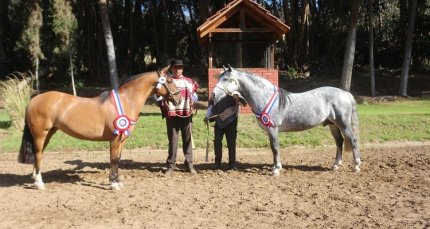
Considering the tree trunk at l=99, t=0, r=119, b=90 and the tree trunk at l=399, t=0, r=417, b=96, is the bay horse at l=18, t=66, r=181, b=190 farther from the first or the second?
→ the tree trunk at l=399, t=0, r=417, b=96

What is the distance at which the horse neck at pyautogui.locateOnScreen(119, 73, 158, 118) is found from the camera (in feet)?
23.7

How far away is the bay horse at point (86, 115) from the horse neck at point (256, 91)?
153 cm

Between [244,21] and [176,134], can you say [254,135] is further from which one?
[244,21]

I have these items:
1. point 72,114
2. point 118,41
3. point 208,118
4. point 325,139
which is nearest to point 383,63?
point 118,41

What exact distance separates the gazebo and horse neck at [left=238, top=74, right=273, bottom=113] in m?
5.33

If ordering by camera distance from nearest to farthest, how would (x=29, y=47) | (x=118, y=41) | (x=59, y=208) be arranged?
(x=59, y=208), (x=29, y=47), (x=118, y=41)

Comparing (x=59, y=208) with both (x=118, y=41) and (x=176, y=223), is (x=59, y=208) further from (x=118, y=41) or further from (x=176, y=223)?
(x=118, y=41)

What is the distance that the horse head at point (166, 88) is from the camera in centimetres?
730

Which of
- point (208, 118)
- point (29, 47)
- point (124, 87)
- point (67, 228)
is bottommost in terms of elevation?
point (67, 228)

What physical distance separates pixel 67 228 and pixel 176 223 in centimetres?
130

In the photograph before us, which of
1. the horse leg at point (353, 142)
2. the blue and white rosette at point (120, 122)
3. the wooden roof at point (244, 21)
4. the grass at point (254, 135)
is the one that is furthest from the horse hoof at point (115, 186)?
the wooden roof at point (244, 21)

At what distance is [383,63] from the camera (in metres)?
30.0

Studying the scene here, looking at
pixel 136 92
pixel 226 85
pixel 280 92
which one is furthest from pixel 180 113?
pixel 280 92

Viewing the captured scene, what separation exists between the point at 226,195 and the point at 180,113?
2030 millimetres
